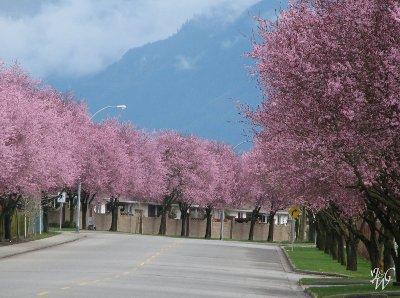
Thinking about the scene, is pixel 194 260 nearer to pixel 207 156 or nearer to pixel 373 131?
pixel 373 131

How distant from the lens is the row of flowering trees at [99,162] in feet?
178

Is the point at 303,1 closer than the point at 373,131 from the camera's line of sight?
No

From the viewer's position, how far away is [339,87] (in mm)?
20297

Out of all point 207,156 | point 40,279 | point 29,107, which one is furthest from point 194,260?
point 207,156

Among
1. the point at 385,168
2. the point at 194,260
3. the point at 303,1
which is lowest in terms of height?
the point at 194,260

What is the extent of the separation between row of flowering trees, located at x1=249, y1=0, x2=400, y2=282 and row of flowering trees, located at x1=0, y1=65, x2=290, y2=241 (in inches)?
945

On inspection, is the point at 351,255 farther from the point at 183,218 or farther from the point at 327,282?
the point at 183,218

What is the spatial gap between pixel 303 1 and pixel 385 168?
165 inches

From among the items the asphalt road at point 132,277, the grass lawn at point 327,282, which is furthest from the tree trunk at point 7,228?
the grass lawn at point 327,282

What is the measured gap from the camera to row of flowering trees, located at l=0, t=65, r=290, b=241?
54281 mm

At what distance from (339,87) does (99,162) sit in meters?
76.9

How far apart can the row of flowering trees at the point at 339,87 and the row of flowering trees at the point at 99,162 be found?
2400 centimetres

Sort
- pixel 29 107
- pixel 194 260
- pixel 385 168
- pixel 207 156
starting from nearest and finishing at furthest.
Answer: pixel 385 168 < pixel 194 260 < pixel 29 107 < pixel 207 156

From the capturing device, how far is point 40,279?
1048 inches
